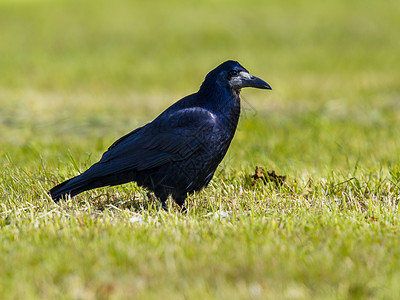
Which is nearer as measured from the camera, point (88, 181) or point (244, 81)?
point (88, 181)

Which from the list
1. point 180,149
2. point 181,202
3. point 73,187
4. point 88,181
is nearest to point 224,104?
point 180,149

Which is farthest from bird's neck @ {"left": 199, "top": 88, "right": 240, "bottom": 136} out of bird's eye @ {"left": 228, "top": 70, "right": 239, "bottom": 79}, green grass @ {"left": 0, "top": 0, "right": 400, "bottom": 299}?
green grass @ {"left": 0, "top": 0, "right": 400, "bottom": 299}

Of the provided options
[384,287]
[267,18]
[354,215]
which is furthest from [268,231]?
[267,18]

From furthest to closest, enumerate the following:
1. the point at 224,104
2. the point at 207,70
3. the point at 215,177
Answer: the point at 207,70, the point at 215,177, the point at 224,104

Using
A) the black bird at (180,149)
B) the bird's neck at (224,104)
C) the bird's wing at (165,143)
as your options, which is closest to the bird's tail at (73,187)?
the black bird at (180,149)

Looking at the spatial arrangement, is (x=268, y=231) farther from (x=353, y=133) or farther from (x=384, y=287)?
(x=353, y=133)

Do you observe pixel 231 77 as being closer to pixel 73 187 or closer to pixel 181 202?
pixel 181 202

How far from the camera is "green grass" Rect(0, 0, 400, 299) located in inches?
112

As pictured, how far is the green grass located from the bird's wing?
35 centimetres

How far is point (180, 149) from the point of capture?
4.30 m

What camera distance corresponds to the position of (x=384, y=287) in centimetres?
264

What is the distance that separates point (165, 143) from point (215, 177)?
85cm

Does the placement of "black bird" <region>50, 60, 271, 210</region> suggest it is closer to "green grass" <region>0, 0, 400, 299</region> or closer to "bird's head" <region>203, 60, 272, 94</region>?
"bird's head" <region>203, 60, 272, 94</region>

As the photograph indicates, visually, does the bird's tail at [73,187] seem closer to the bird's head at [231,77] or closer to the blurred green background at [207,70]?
the bird's head at [231,77]
